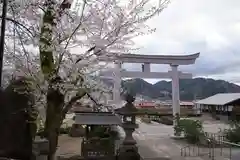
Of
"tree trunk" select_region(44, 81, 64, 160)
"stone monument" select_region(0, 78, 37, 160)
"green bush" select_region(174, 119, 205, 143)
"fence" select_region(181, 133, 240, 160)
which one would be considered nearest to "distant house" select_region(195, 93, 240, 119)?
"green bush" select_region(174, 119, 205, 143)

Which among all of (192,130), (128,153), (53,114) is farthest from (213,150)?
(53,114)

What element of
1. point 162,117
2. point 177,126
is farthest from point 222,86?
point 177,126

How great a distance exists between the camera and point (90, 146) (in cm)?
1299

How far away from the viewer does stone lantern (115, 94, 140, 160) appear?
1252 cm

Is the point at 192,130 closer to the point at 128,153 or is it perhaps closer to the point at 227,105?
the point at 128,153

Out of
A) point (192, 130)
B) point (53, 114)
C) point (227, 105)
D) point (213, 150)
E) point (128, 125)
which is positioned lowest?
point (213, 150)

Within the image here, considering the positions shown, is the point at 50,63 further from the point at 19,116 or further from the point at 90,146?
the point at 90,146

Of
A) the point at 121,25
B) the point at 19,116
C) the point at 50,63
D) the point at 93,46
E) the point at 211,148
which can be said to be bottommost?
the point at 211,148

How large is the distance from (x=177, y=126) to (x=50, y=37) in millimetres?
17016

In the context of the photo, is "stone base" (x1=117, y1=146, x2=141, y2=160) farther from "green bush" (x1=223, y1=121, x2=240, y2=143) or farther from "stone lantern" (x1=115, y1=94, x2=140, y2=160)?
"green bush" (x1=223, y1=121, x2=240, y2=143)

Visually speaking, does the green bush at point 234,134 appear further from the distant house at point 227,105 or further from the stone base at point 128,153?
the distant house at point 227,105

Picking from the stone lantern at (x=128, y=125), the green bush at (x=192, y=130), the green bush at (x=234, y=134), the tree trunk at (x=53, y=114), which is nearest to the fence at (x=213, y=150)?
the green bush at (x=192, y=130)

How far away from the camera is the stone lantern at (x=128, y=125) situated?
1252 centimetres

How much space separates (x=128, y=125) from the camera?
Answer: 12.8m
